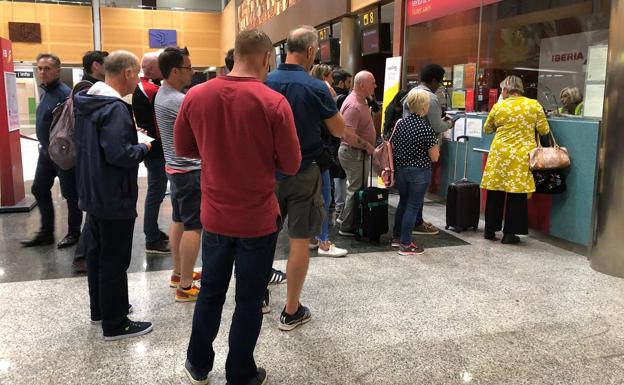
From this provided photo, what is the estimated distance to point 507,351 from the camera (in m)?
2.61

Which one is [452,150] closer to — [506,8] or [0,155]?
[506,8]

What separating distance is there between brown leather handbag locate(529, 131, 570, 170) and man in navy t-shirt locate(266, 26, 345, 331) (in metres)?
2.29

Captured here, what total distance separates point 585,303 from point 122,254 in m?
2.73

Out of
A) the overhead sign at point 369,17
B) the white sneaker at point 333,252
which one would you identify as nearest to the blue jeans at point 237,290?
the white sneaker at point 333,252

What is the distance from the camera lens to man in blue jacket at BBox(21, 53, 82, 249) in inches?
165

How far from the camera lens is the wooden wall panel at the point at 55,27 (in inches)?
723

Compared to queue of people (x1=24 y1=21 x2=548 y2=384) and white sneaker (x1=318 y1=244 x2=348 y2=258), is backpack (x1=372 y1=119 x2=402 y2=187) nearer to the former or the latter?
queue of people (x1=24 y1=21 x2=548 y2=384)

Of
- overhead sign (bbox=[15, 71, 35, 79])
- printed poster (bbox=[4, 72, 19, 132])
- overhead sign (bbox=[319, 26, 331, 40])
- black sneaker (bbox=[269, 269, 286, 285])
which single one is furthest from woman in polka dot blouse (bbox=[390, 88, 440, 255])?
overhead sign (bbox=[15, 71, 35, 79])

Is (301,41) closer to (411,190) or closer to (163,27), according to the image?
(411,190)

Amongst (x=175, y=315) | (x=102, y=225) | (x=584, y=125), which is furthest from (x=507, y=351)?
(x=584, y=125)

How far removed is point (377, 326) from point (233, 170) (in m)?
1.42

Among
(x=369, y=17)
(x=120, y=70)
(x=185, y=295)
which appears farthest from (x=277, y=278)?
(x=369, y=17)

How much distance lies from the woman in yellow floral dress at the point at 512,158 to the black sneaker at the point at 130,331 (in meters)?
3.09

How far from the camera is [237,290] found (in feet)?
6.75
